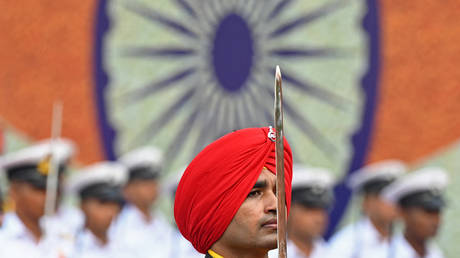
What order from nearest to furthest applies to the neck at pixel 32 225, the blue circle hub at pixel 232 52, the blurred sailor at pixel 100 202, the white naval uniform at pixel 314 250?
the neck at pixel 32 225, the white naval uniform at pixel 314 250, the blurred sailor at pixel 100 202, the blue circle hub at pixel 232 52

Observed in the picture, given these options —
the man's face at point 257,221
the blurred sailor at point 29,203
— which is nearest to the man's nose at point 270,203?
the man's face at point 257,221

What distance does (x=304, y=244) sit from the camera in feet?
22.0

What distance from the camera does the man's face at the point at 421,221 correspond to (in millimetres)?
6711

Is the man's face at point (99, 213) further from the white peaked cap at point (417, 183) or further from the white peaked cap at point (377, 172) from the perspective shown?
the white peaked cap at point (417, 183)

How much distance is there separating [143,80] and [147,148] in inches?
23.5

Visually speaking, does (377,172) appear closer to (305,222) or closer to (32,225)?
(305,222)

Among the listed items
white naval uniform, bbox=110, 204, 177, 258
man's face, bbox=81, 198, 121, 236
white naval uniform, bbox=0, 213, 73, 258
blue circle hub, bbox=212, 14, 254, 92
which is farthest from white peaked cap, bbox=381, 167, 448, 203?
white naval uniform, bbox=0, 213, 73, 258

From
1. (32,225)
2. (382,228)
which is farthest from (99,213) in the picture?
(382,228)

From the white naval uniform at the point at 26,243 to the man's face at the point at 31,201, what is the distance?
0.08 metres

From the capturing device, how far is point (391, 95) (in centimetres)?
701

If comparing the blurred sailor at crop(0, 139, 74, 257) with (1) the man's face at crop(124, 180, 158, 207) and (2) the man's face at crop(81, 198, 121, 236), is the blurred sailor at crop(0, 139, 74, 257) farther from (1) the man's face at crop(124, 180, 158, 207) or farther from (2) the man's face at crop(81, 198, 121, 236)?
(1) the man's face at crop(124, 180, 158, 207)

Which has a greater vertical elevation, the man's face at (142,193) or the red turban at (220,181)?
the man's face at (142,193)

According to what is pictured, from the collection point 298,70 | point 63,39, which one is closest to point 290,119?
point 298,70

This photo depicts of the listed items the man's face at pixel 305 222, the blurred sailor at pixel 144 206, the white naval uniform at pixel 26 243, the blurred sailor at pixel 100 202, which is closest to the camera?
the white naval uniform at pixel 26 243
